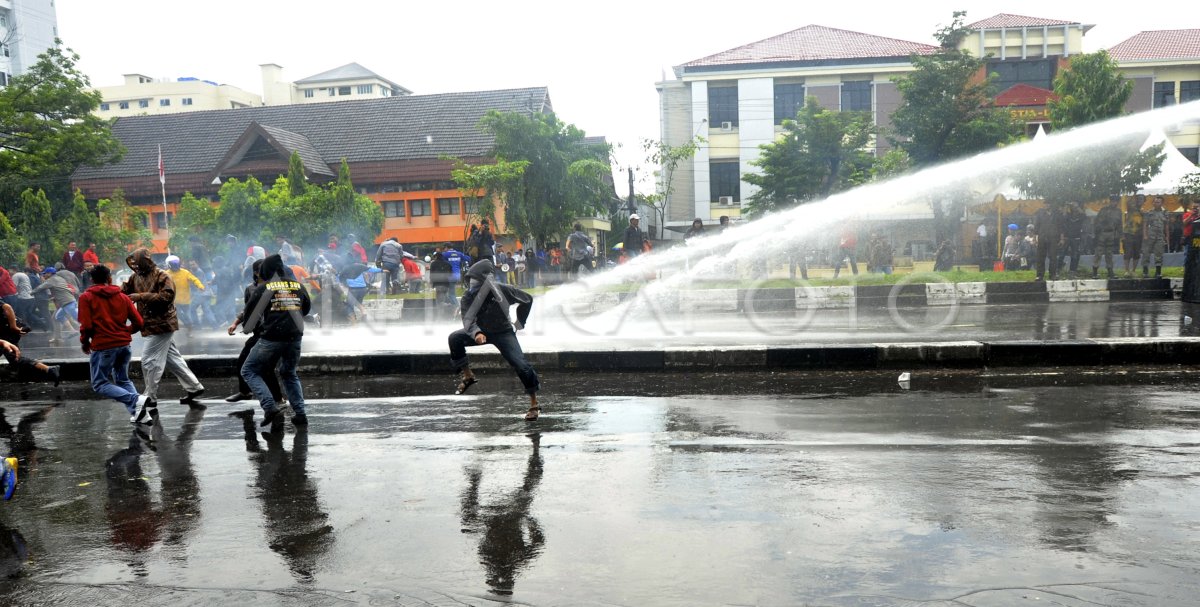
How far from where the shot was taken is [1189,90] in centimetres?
4647

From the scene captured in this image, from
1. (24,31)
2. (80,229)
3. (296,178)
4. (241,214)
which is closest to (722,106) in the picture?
(296,178)

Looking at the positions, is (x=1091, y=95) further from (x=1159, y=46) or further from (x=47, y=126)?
(x=47, y=126)

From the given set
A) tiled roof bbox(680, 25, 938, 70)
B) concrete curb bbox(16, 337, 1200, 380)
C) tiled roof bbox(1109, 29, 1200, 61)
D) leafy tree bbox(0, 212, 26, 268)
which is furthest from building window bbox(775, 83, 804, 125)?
concrete curb bbox(16, 337, 1200, 380)

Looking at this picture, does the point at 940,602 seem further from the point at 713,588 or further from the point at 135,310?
the point at 135,310

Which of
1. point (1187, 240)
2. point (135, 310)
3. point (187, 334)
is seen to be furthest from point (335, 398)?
point (1187, 240)

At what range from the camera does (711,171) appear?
47688mm

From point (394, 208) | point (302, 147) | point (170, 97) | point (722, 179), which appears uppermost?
point (170, 97)

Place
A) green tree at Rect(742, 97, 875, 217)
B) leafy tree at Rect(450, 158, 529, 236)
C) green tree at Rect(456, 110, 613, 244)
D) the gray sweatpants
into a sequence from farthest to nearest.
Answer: green tree at Rect(456, 110, 613, 244) < leafy tree at Rect(450, 158, 529, 236) < green tree at Rect(742, 97, 875, 217) < the gray sweatpants

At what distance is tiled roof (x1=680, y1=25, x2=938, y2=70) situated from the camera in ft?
148

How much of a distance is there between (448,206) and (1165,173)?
30.7m

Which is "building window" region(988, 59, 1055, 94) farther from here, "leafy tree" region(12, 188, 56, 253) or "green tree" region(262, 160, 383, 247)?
"leafy tree" region(12, 188, 56, 253)

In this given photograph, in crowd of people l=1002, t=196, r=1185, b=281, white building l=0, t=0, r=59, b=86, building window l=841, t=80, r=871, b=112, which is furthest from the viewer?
white building l=0, t=0, r=59, b=86

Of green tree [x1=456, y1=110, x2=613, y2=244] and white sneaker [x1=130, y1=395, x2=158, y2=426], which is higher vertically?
green tree [x1=456, y1=110, x2=613, y2=244]

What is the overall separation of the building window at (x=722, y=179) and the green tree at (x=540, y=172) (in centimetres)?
1325
